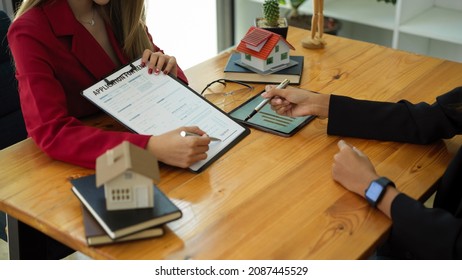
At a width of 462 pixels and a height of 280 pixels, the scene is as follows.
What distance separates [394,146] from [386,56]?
0.62m

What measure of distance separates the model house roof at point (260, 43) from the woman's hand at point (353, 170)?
0.55 metres

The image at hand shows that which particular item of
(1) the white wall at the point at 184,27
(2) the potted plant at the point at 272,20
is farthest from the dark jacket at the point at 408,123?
(1) the white wall at the point at 184,27

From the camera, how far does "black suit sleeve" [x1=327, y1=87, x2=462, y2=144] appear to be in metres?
1.65

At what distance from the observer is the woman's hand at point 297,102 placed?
1.73 m

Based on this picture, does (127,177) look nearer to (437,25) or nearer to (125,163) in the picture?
(125,163)

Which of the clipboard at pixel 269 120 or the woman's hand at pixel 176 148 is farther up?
the woman's hand at pixel 176 148

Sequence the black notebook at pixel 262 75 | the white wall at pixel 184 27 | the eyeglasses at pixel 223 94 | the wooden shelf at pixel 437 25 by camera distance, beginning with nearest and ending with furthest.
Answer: the eyeglasses at pixel 223 94
the black notebook at pixel 262 75
the wooden shelf at pixel 437 25
the white wall at pixel 184 27

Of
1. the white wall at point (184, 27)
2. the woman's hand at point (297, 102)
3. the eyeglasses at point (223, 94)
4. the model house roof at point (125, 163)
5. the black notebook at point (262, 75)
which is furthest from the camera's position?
the white wall at point (184, 27)

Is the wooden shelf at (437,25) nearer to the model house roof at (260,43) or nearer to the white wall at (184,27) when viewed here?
the white wall at (184,27)

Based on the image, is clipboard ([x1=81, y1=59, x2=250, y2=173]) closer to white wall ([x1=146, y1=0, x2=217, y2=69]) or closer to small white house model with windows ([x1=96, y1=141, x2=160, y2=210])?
small white house model with windows ([x1=96, y1=141, x2=160, y2=210])

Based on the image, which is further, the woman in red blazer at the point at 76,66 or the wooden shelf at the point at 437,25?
the wooden shelf at the point at 437,25

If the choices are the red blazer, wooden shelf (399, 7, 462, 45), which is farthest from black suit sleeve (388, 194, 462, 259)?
wooden shelf (399, 7, 462, 45)

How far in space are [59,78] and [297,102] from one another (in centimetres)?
66

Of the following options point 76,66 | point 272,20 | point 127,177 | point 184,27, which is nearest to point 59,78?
point 76,66
